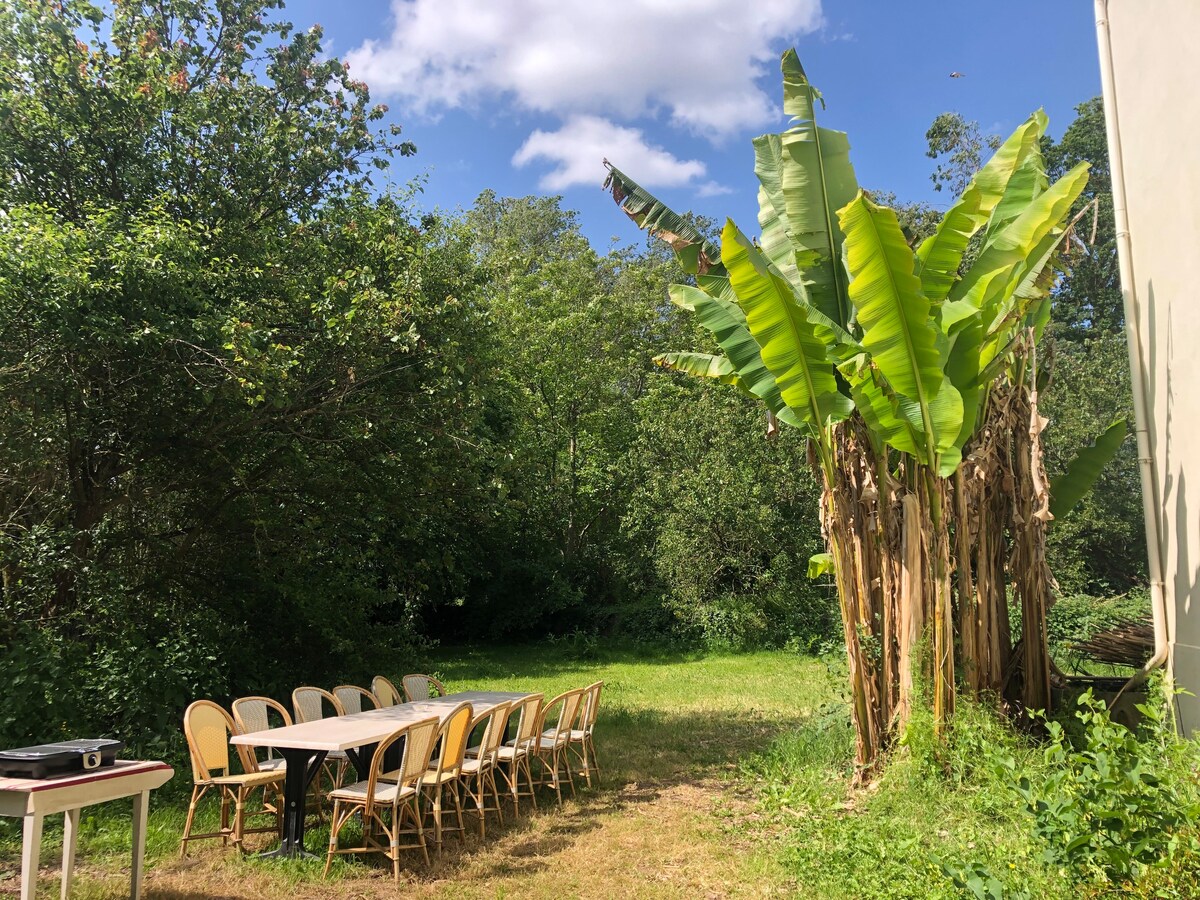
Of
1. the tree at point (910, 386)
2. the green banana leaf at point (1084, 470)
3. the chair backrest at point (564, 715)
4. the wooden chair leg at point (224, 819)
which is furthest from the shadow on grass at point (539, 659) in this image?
the green banana leaf at point (1084, 470)

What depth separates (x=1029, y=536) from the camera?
657cm

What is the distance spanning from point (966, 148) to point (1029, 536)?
2240 cm

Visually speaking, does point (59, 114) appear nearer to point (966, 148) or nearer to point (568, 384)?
point (568, 384)

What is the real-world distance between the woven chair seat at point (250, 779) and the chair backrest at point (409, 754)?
771 mm

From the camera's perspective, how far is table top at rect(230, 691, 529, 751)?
5.16 meters

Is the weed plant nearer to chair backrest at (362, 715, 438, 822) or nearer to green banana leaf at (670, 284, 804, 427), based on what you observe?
chair backrest at (362, 715, 438, 822)

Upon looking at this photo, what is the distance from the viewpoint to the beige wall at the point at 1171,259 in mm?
5480

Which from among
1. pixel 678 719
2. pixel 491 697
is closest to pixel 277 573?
pixel 491 697

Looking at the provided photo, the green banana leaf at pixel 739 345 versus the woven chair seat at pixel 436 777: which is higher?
the green banana leaf at pixel 739 345

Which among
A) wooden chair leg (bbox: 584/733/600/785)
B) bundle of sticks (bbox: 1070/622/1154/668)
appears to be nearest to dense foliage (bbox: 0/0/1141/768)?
wooden chair leg (bbox: 584/733/600/785)

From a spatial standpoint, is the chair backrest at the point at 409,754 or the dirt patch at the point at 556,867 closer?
the dirt patch at the point at 556,867

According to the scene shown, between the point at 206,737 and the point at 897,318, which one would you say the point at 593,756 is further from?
the point at 897,318

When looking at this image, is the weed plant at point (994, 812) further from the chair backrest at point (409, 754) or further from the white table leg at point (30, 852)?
the white table leg at point (30, 852)

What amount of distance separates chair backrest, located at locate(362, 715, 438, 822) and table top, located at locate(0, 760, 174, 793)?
3.68ft
